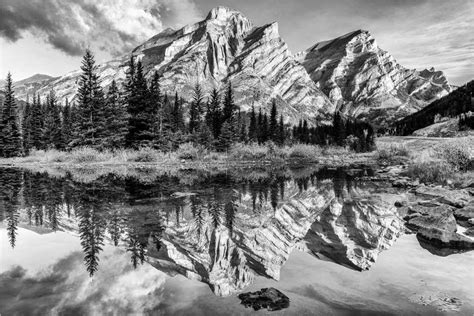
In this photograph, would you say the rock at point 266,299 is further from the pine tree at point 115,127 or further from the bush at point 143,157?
the pine tree at point 115,127

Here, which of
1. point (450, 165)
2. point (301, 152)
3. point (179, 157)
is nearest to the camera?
point (450, 165)

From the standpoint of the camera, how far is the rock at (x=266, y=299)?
5242mm

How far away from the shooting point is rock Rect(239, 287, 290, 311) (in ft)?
17.2

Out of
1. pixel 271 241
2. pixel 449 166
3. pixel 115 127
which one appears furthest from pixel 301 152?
pixel 271 241

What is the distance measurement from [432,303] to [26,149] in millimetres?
66533

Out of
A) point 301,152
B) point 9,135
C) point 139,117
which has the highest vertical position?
point 139,117

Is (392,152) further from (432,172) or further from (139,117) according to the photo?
(139,117)

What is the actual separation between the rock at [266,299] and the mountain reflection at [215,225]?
402 mm

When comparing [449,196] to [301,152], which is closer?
[449,196]

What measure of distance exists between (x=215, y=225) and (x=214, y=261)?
2.94 m

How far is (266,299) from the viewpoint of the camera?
5434 millimetres

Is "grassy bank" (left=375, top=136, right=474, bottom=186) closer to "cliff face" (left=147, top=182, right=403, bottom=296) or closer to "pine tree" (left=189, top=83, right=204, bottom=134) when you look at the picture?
"cliff face" (left=147, top=182, right=403, bottom=296)

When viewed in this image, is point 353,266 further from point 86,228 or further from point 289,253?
point 86,228

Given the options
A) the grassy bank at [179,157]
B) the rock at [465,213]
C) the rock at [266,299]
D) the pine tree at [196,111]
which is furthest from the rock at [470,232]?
the pine tree at [196,111]
